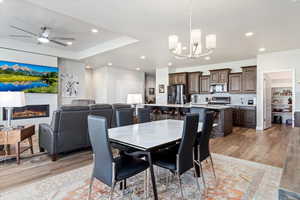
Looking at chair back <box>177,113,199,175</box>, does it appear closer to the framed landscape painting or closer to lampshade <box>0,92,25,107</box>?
lampshade <box>0,92,25,107</box>

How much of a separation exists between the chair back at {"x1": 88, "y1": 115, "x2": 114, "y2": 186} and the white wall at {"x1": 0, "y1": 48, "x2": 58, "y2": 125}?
17.8 feet

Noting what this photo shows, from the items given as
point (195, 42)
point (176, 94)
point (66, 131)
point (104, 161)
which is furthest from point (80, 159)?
point (176, 94)

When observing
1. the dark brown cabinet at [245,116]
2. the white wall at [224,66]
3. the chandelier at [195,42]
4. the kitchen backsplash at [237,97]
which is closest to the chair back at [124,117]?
the chandelier at [195,42]

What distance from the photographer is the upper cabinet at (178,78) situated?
807cm

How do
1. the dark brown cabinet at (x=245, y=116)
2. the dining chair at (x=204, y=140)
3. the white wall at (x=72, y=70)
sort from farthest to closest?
1. the white wall at (x=72, y=70)
2. the dark brown cabinet at (x=245, y=116)
3. the dining chair at (x=204, y=140)

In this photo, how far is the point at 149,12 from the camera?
3020 millimetres

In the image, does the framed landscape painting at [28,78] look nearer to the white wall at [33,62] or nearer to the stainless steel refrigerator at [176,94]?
the white wall at [33,62]

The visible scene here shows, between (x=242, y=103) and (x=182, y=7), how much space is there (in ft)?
18.2

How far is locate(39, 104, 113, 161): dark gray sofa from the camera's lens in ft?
9.66

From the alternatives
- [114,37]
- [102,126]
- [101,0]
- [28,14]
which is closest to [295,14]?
[101,0]

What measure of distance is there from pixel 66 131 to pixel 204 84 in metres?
6.30

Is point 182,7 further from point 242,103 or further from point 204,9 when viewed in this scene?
point 242,103

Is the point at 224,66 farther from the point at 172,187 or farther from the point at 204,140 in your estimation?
the point at 172,187

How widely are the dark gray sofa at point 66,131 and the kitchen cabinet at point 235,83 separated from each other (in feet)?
18.7
